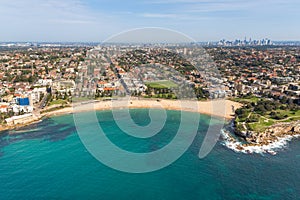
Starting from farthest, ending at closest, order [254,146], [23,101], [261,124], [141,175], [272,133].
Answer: [23,101], [261,124], [272,133], [254,146], [141,175]

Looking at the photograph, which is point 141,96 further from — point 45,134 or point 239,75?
point 239,75

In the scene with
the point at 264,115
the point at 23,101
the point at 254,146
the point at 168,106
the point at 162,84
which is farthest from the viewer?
the point at 162,84

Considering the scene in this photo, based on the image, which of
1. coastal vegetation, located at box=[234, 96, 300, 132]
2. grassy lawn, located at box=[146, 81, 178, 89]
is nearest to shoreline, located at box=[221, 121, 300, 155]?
coastal vegetation, located at box=[234, 96, 300, 132]

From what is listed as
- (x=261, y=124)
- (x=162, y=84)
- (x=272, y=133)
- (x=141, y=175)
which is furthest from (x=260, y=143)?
(x=162, y=84)

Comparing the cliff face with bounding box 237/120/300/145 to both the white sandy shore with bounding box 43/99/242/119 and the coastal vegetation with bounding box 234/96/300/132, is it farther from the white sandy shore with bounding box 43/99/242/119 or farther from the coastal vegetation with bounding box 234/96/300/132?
the white sandy shore with bounding box 43/99/242/119

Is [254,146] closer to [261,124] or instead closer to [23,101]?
[261,124]

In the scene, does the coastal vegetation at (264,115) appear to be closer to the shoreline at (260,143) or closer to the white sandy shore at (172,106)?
the shoreline at (260,143)
